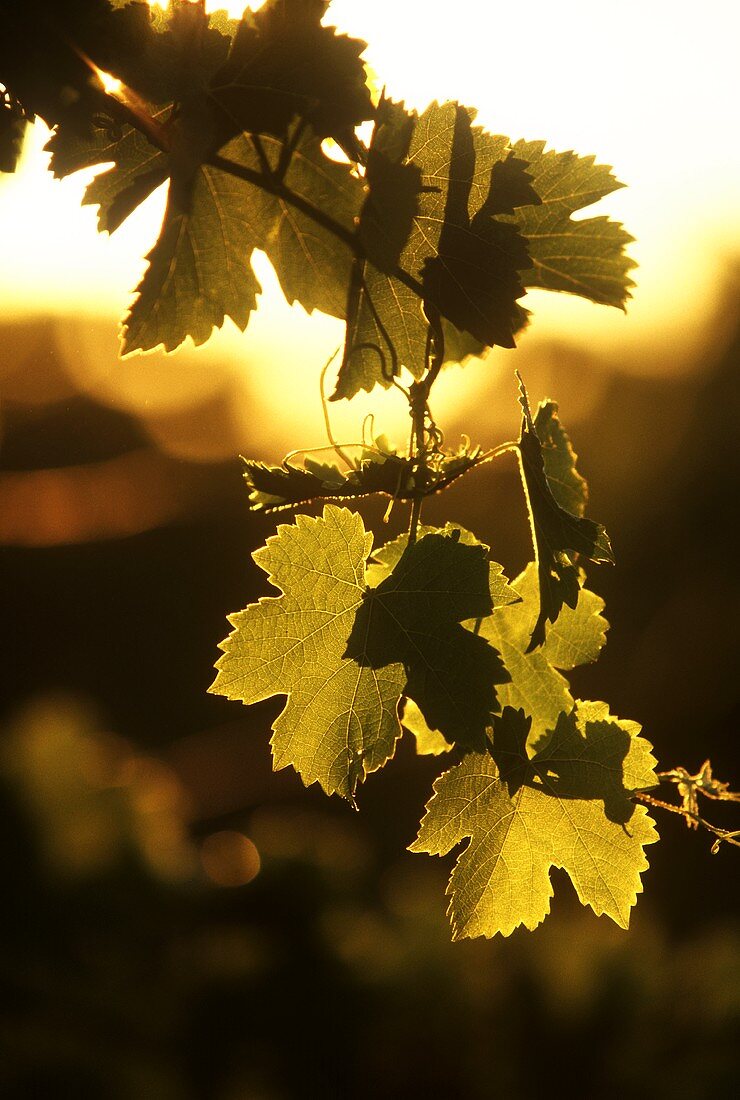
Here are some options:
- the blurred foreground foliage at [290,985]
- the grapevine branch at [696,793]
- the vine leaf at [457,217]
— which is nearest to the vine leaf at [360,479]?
the vine leaf at [457,217]

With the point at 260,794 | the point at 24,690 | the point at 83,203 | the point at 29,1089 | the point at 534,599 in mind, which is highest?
the point at 83,203

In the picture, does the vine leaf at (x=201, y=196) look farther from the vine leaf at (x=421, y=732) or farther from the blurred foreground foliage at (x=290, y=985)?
the blurred foreground foliage at (x=290, y=985)

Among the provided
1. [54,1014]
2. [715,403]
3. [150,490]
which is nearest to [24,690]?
[150,490]

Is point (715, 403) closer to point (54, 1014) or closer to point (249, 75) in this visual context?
point (54, 1014)

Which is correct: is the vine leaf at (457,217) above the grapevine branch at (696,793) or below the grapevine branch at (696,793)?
above

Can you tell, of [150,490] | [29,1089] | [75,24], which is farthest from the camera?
[150,490]

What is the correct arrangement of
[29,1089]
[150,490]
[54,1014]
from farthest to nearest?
[150,490], [54,1014], [29,1089]
